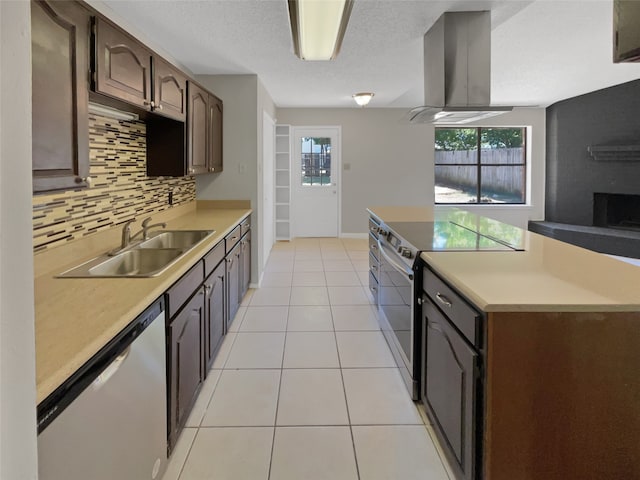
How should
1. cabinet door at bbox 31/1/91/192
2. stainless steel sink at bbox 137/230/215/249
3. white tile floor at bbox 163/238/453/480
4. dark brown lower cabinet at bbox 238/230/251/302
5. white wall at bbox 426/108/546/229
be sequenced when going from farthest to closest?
white wall at bbox 426/108/546/229, dark brown lower cabinet at bbox 238/230/251/302, stainless steel sink at bbox 137/230/215/249, white tile floor at bbox 163/238/453/480, cabinet door at bbox 31/1/91/192

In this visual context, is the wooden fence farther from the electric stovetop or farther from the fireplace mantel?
the electric stovetop

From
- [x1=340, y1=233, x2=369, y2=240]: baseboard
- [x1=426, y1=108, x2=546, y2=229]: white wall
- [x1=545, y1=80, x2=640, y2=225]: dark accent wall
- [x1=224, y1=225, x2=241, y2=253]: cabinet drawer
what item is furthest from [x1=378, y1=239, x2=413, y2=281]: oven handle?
[x1=426, y1=108, x2=546, y2=229]: white wall

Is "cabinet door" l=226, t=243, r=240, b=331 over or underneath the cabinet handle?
underneath

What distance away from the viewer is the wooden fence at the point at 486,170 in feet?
26.8

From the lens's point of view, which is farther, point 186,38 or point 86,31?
point 186,38

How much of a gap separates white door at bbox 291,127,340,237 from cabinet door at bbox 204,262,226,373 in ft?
16.8

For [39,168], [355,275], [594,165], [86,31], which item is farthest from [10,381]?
[594,165]

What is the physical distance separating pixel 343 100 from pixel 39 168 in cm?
597

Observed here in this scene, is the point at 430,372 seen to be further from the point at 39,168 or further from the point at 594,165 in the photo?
the point at 594,165

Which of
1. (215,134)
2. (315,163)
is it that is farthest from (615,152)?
(215,134)

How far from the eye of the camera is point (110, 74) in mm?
1945

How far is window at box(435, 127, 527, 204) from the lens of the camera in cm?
816

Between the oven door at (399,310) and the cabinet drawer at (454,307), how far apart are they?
0.23m

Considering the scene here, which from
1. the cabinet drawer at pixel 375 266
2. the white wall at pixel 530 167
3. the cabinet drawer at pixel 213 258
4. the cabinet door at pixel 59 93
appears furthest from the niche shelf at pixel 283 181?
the cabinet door at pixel 59 93
